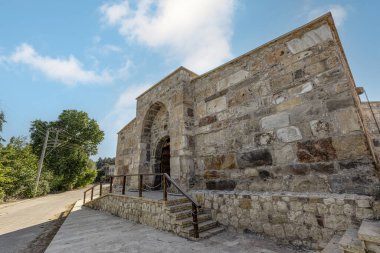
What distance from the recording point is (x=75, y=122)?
2253 cm

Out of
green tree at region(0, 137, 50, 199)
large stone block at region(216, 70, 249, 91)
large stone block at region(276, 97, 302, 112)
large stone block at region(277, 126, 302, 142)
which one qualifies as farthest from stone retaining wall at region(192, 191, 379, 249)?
green tree at region(0, 137, 50, 199)

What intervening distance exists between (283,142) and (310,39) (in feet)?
7.12

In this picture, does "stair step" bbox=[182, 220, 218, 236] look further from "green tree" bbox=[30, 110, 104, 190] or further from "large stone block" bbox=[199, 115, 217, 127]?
"green tree" bbox=[30, 110, 104, 190]

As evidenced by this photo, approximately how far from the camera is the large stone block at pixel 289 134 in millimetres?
3692

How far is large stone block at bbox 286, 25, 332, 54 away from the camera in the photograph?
146 inches

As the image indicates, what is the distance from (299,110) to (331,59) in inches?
41.2

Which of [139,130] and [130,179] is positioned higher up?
[139,130]

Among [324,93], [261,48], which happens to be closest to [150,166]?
[261,48]

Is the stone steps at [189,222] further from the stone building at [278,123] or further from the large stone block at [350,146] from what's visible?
the large stone block at [350,146]

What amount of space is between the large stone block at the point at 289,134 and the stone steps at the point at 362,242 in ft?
5.34

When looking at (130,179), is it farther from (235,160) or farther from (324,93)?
(324,93)

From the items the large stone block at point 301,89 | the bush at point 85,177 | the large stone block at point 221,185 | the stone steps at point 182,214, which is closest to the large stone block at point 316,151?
the large stone block at point 301,89

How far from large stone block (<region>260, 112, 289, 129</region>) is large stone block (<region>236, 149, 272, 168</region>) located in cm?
55

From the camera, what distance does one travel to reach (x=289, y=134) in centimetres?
380
